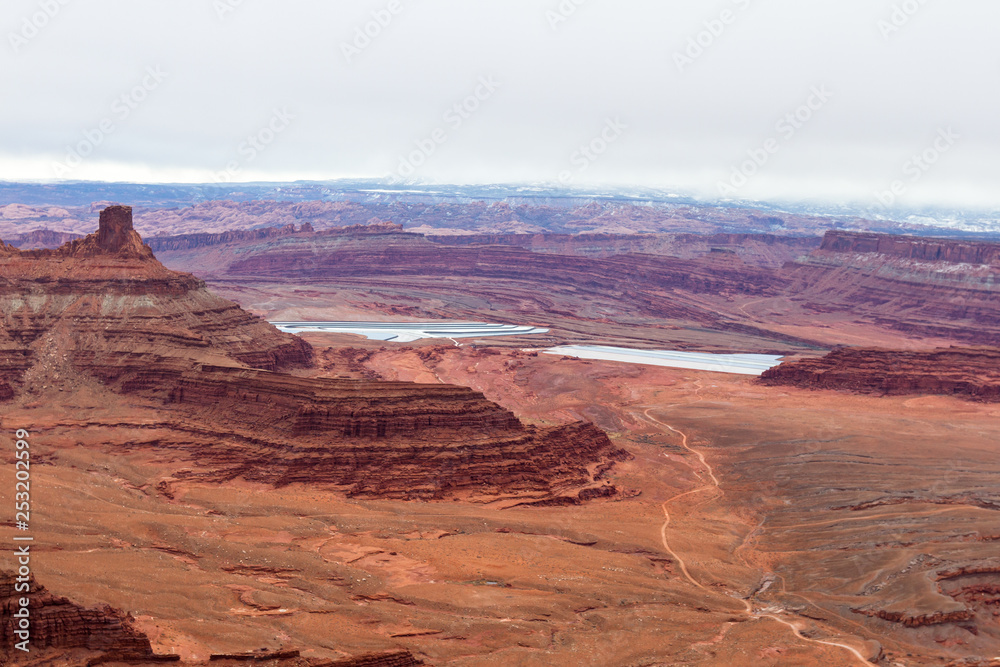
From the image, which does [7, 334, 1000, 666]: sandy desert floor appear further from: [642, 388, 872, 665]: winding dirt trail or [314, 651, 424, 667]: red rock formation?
[314, 651, 424, 667]: red rock formation

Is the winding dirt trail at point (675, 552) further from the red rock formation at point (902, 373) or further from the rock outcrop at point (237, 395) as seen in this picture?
the red rock formation at point (902, 373)

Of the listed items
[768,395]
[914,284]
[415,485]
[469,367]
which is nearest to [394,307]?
[469,367]

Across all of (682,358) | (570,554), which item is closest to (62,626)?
(570,554)

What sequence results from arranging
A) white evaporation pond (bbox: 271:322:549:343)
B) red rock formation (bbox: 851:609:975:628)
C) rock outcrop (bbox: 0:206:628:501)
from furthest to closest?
white evaporation pond (bbox: 271:322:549:343) < rock outcrop (bbox: 0:206:628:501) < red rock formation (bbox: 851:609:975:628)

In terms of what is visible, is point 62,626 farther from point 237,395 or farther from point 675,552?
point 237,395

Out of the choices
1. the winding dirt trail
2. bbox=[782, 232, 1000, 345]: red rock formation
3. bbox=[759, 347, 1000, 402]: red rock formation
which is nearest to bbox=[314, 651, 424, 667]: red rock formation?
the winding dirt trail
